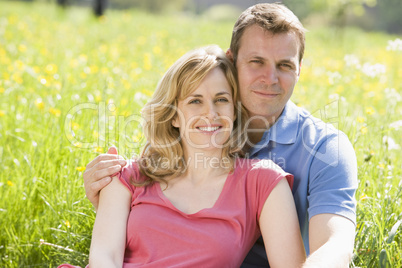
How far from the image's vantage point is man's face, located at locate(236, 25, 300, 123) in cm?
224

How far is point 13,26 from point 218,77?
7363 millimetres

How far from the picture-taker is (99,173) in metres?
2.10

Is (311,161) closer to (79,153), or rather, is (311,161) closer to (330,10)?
(79,153)

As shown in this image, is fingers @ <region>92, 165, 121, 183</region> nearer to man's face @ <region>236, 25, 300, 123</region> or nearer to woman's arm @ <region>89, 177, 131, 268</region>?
woman's arm @ <region>89, 177, 131, 268</region>

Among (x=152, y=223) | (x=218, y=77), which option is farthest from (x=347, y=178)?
(x=152, y=223)

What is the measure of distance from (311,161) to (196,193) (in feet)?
1.68

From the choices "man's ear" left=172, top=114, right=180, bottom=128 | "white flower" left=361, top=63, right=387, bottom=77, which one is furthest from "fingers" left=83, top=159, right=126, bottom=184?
"white flower" left=361, top=63, right=387, bottom=77

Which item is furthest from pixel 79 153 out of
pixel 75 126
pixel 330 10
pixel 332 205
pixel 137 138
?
pixel 330 10

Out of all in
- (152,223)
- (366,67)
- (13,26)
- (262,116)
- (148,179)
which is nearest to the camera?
(152,223)

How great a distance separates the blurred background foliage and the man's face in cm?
100

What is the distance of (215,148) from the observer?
6.95 ft

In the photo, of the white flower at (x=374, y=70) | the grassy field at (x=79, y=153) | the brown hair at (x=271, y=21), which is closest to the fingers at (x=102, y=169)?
the grassy field at (x=79, y=153)

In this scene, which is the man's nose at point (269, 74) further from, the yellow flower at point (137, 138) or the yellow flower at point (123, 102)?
the yellow flower at point (123, 102)

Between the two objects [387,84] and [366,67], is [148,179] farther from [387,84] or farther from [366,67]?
[387,84]
